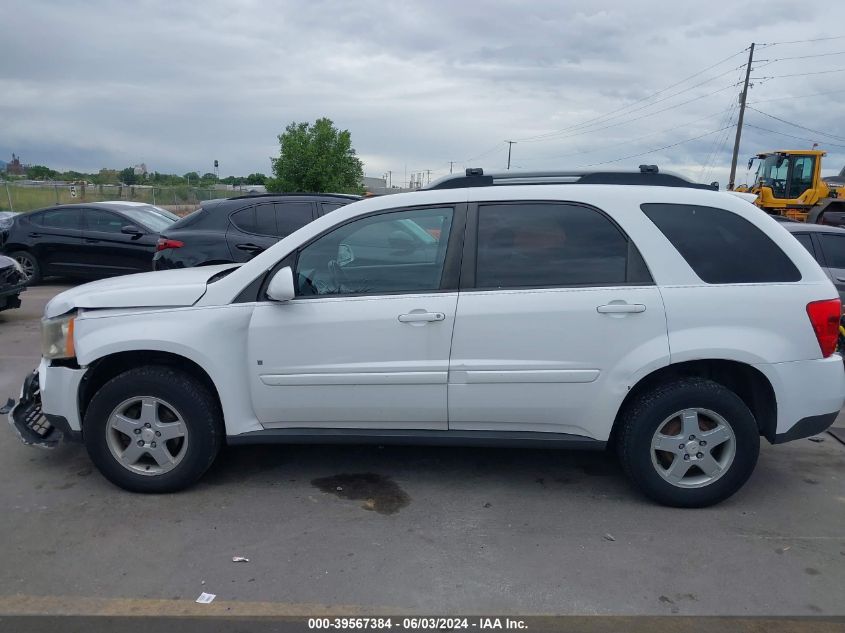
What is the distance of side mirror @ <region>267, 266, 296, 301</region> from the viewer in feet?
12.8

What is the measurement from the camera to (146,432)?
414cm

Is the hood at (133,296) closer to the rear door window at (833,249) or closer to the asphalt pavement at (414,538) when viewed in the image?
the asphalt pavement at (414,538)

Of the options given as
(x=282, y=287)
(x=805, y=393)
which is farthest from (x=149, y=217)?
(x=805, y=393)

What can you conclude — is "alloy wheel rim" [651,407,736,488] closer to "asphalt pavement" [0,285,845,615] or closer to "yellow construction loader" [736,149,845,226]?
"asphalt pavement" [0,285,845,615]

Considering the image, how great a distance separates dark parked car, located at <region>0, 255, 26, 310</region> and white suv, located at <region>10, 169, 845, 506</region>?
225 inches

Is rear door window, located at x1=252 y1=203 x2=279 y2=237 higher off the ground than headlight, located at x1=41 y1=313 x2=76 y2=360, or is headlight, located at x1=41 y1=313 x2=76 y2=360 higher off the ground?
rear door window, located at x1=252 y1=203 x2=279 y2=237

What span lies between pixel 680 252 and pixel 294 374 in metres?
2.27

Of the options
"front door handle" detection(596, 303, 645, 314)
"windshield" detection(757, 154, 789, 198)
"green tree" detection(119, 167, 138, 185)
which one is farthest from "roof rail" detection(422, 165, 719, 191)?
"green tree" detection(119, 167, 138, 185)

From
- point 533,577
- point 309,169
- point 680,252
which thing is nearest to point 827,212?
point 680,252

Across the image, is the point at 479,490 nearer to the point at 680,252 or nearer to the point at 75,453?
the point at 680,252

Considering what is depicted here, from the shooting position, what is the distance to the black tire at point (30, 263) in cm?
1234

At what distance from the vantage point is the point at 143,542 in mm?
3721

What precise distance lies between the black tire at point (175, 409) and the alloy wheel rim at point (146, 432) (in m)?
0.02

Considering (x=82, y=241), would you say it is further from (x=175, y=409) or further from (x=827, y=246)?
(x=827, y=246)
